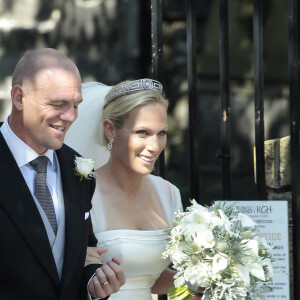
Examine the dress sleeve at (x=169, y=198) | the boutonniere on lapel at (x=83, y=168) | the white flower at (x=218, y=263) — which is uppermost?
the boutonniere on lapel at (x=83, y=168)

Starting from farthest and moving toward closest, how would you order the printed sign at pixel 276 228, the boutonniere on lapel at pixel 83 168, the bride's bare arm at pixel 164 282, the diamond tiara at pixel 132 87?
the printed sign at pixel 276 228, the bride's bare arm at pixel 164 282, the diamond tiara at pixel 132 87, the boutonniere on lapel at pixel 83 168

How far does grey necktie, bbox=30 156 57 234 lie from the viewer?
321cm

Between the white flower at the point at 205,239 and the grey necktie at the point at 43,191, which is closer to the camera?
the grey necktie at the point at 43,191

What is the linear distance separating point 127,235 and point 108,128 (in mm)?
529

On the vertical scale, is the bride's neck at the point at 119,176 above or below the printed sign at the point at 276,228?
above

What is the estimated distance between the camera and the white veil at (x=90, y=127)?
14.4ft

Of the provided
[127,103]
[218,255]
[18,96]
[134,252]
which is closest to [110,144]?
[127,103]

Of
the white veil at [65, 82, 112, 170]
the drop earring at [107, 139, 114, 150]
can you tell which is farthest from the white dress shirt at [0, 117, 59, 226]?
the white veil at [65, 82, 112, 170]

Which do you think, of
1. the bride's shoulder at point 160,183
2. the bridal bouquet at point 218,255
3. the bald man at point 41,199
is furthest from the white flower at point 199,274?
the bride's shoulder at point 160,183

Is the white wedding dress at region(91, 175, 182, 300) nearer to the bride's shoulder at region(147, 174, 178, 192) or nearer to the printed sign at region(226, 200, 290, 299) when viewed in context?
the bride's shoulder at region(147, 174, 178, 192)

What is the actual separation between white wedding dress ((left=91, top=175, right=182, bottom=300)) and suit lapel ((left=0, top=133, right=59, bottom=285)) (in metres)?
0.86

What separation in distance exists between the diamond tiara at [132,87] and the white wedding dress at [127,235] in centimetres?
21

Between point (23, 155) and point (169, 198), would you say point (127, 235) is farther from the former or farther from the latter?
point (23, 155)

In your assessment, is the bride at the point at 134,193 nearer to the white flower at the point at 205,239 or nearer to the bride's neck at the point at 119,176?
the bride's neck at the point at 119,176
